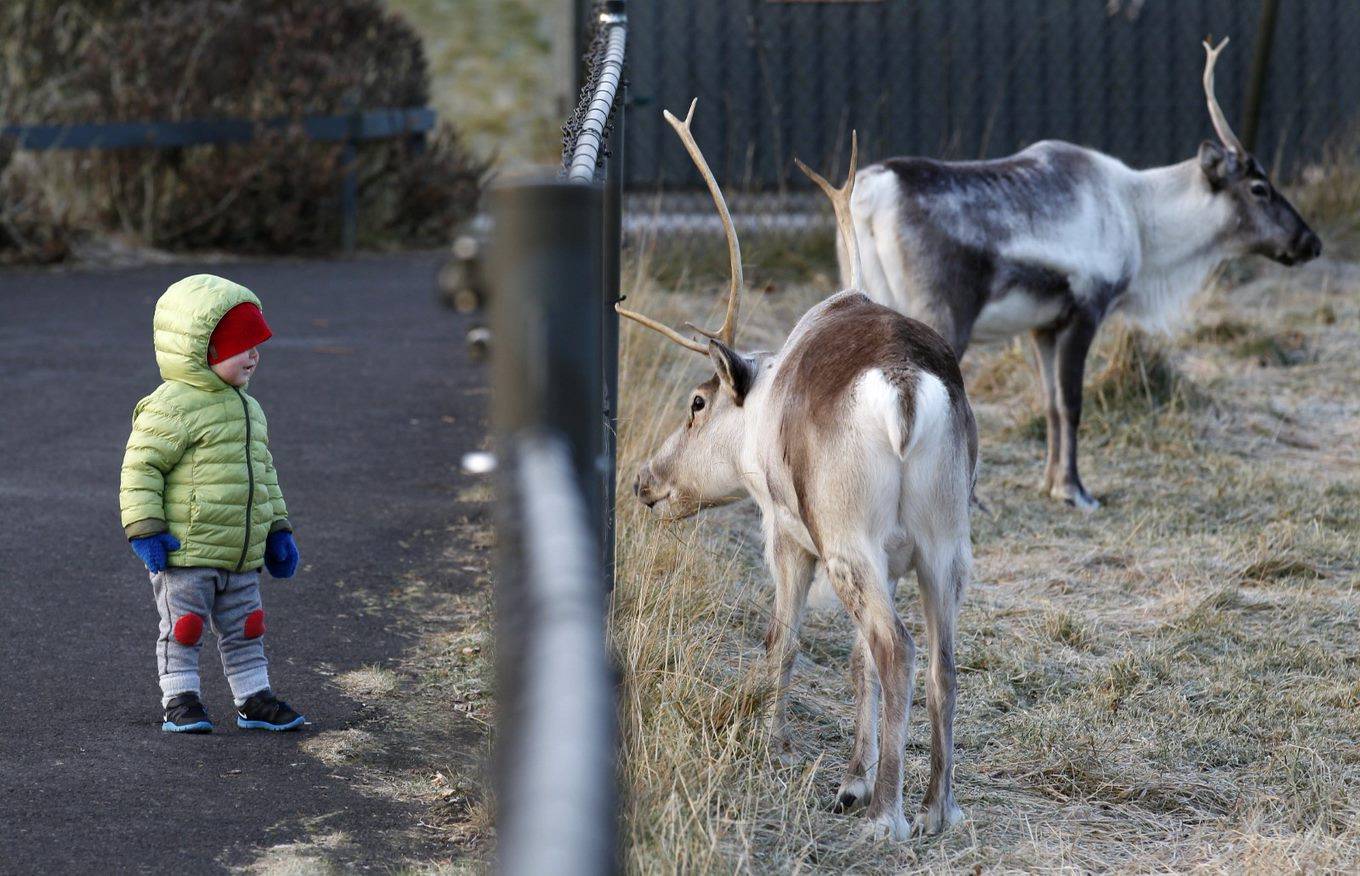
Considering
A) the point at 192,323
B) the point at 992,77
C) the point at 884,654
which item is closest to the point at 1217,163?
the point at 884,654

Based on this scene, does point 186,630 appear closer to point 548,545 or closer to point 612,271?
point 612,271

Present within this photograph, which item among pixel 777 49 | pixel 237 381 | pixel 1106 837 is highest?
pixel 777 49

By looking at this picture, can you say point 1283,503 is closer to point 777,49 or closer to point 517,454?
point 517,454

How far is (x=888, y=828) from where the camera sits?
363 centimetres

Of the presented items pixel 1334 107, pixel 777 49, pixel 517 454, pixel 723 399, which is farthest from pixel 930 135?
pixel 517 454

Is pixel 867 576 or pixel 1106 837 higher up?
pixel 867 576

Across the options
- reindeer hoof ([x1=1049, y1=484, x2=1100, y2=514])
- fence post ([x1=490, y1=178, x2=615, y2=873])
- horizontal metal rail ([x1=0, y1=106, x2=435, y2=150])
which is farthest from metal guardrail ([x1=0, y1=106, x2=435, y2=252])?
fence post ([x1=490, y1=178, x2=615, y2=873])

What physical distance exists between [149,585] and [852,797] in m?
2.56

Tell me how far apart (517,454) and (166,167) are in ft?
37.4

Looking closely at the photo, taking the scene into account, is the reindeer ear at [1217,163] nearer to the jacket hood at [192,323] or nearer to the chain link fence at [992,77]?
the jacket hood at [192,323]

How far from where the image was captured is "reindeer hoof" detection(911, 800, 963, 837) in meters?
3.73

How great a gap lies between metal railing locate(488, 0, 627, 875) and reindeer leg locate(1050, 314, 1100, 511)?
17.1 feet

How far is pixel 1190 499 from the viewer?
716 cm

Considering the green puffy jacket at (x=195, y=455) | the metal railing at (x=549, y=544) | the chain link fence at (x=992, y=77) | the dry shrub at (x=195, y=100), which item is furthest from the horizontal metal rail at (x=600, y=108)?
the chain link fence at (x=992, y=77)
